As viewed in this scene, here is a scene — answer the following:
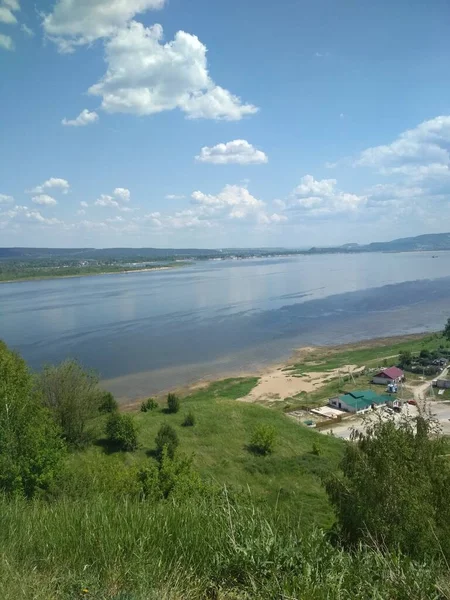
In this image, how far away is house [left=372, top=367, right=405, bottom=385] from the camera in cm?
3609

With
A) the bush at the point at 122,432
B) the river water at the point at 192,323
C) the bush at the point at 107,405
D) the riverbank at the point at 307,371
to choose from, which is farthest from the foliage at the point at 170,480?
the river water at the point at 192,323

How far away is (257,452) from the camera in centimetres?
1811

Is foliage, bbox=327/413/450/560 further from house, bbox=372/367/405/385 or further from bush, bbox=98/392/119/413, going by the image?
house, bbox=372/367/405/385

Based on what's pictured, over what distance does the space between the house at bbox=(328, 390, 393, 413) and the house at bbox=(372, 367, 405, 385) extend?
12.6ft

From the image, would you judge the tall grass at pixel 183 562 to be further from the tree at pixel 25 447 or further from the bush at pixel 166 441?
the bush at pixel 166 441

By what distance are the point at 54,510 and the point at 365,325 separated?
56.9m

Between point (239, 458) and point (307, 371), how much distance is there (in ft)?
75.9

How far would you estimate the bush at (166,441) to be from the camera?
16125 mm

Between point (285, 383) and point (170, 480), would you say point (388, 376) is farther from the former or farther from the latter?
point (170, 480)

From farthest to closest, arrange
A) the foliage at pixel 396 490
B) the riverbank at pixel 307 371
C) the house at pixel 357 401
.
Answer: the riverbank at pixel 307 371, the house at pixel 357 401, the foliage at pixel 396 490

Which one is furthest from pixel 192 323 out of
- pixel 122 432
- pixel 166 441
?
pixel 166 441

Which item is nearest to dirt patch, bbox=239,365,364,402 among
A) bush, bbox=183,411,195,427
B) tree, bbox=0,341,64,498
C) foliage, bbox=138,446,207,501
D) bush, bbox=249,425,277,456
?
bush, bbox=183,411,195,427

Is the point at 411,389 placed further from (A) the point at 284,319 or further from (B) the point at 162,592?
(B) the point at 162,592

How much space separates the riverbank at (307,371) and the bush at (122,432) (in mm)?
14486
